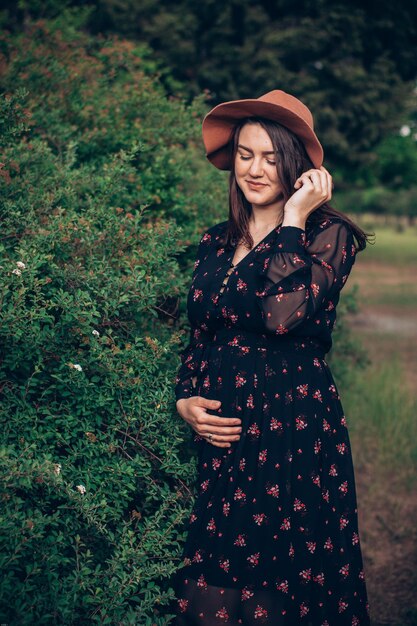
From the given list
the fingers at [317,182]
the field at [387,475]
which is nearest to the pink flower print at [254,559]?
the fingers at [317,182]

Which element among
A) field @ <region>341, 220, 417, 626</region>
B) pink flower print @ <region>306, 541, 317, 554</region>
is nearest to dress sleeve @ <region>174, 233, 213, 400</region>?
pink flower print @ <region>306, 541, 317, 554</region>

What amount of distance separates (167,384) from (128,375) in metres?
0.23

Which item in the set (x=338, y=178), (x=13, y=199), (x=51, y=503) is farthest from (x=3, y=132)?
(x=338, y=178)

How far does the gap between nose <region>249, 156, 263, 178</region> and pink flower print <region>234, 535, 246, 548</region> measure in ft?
4.59

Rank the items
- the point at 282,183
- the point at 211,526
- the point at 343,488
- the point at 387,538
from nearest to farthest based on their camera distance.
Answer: the point at 211,526 → the point at 343,488 → the point at 282,183 → the point at 387,538

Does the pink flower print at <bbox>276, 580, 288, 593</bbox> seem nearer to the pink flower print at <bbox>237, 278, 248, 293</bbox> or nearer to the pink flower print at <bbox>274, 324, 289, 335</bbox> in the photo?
the pink flower print at <bbox>274, 324, 289, 335</bbox>

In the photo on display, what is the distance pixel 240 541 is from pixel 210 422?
45cm

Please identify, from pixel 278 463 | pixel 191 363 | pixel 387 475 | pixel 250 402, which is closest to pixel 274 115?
pixel 191 363

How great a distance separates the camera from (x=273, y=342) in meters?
2.95

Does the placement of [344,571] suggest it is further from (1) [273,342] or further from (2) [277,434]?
(1) [273,342]

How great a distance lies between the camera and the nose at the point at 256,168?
3.12 m

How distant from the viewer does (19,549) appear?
2.59 meters

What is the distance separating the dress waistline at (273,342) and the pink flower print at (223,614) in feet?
3.18

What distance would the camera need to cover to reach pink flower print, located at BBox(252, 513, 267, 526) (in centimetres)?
284
